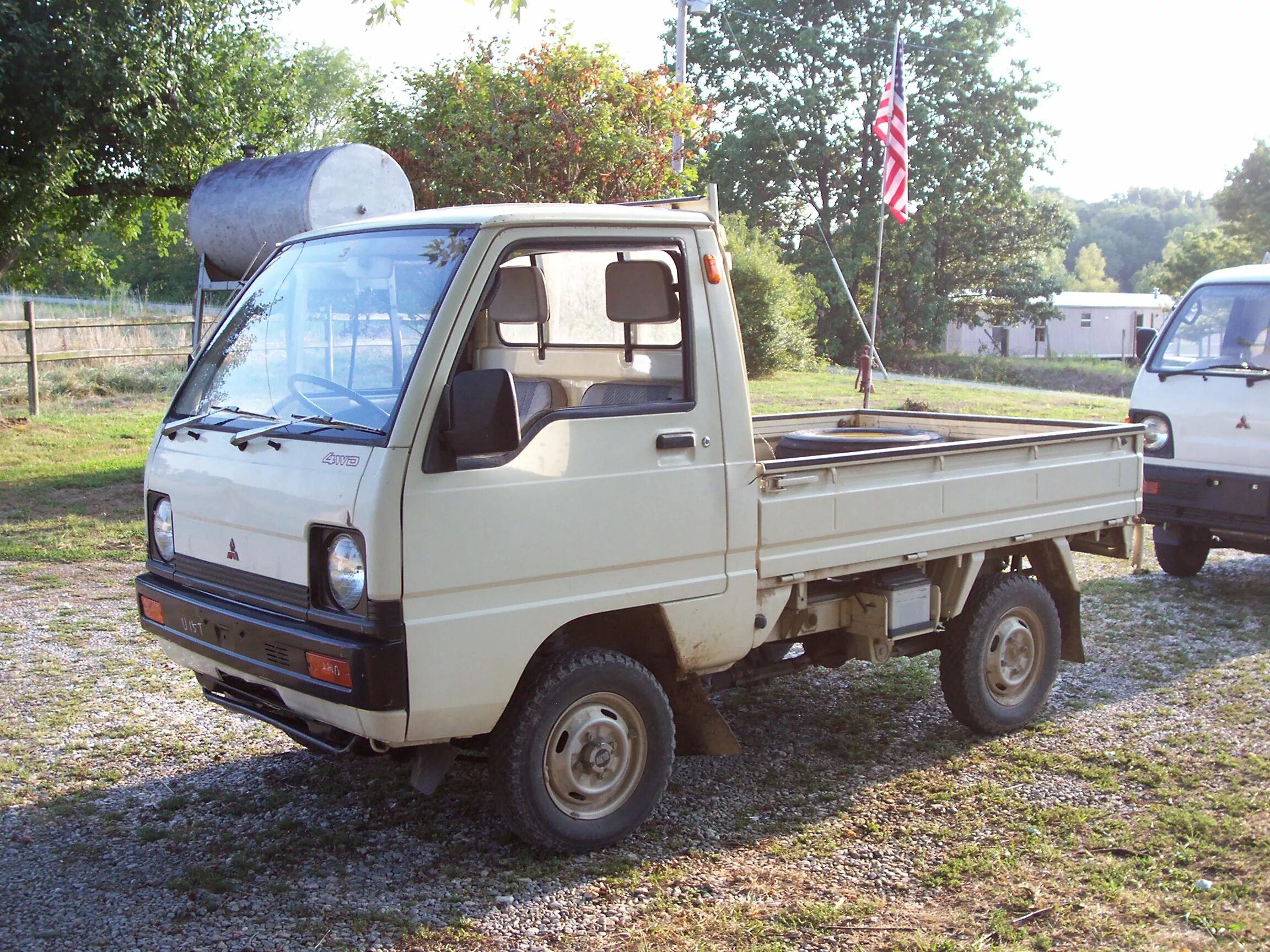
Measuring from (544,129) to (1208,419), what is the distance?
686 cm

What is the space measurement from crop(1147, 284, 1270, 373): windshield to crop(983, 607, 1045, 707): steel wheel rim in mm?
3758

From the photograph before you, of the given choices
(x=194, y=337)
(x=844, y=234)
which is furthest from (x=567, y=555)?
(x=844, y=234)

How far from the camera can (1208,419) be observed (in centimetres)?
865

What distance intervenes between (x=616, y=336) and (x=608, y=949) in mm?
2398

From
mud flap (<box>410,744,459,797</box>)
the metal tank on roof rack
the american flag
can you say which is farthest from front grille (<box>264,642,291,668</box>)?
the american flag

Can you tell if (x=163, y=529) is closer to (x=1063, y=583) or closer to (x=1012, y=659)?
(x=1012, y=659)

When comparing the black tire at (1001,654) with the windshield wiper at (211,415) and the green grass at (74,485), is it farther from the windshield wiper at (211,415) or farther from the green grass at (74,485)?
the green grass at (74,485)

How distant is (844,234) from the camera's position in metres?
45.3

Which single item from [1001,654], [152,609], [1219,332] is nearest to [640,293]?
[152,609]

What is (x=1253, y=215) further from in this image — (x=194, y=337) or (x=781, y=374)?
(x=194, y=337)

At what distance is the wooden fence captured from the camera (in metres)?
16.7

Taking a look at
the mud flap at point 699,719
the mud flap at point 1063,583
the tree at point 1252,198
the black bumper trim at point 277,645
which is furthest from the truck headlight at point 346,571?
the tree at point 1252,198

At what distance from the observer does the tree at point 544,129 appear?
12.4 m

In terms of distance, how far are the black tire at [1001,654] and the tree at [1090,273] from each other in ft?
345
